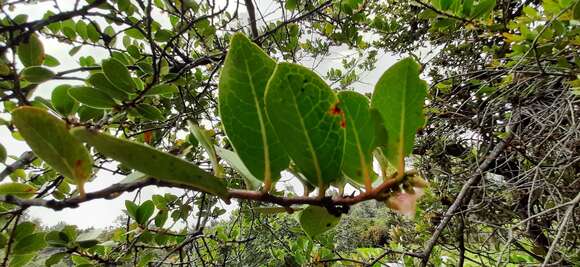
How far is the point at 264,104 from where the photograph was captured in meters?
0.26

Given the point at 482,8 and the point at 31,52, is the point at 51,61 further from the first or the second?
the point at 482,8

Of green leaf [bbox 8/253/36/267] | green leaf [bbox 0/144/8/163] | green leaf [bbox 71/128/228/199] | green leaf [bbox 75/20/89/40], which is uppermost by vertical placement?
green leaf [bbox 75/20/89/40]

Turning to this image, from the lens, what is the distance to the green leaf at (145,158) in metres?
0.24

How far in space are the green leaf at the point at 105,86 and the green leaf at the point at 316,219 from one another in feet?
1.34

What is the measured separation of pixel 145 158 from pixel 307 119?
4.7 inches

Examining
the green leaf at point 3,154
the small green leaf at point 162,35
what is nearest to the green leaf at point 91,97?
the green leaf at point 3,154

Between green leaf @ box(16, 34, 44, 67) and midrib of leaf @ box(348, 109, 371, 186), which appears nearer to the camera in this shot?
midrib of leaf @ box(348, 109, 371, 186)

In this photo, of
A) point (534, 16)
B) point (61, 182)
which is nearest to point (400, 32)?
point (534, 16)

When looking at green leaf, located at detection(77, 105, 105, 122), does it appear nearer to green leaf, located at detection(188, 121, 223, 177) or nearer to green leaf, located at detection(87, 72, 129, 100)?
green leaf, located at detection(87, 72, 129, 100)

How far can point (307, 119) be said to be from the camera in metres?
0.27

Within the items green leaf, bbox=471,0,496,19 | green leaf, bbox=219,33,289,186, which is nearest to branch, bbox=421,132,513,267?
green leaf, bbox=471,0,496,19

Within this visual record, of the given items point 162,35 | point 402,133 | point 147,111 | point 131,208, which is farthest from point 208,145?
point 162,35

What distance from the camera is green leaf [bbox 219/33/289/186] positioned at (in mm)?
251

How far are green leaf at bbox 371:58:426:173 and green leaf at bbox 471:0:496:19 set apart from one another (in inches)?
35.1
